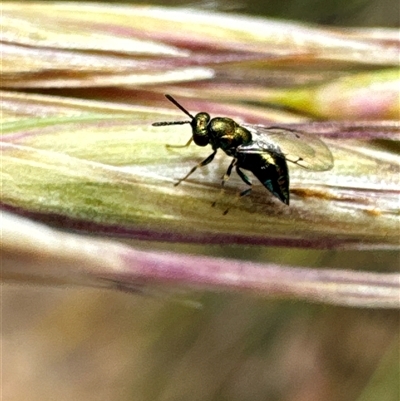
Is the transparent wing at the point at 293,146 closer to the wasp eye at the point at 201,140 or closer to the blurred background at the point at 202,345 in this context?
the wasp eye at the point at 201,140

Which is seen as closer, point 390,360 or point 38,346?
point 390,360

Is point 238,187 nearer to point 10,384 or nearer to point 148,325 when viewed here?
point 148,325

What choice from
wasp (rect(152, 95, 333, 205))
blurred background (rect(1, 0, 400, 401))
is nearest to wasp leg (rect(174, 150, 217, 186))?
wasp (rect(152, 95, 333, 205))

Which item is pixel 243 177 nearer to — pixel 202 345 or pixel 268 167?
pixel 268 167

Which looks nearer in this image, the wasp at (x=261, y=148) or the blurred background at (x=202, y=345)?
the wasp at (x=261, y=148)

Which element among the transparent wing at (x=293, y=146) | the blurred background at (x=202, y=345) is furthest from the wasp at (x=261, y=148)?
the blurred background at (x=202, y=345)

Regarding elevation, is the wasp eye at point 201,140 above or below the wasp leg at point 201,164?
above

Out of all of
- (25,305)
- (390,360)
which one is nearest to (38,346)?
(25,305)

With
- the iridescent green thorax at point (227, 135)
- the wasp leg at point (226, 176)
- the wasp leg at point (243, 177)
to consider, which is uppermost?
the iridescent green thorax at point (227, 135)
